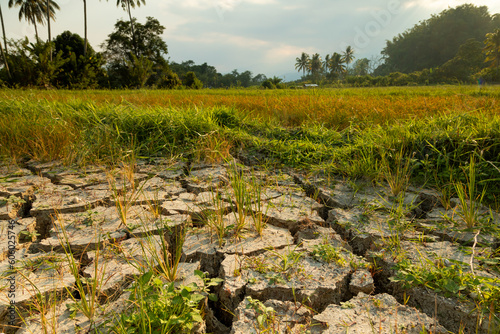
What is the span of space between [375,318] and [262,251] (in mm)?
681

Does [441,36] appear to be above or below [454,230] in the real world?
above

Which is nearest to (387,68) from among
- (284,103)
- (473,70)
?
Answer: (473,70)

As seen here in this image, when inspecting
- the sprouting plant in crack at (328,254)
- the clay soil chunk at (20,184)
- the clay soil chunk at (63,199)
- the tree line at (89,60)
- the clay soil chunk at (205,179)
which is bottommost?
the sprouting plant in crack at (328,254)

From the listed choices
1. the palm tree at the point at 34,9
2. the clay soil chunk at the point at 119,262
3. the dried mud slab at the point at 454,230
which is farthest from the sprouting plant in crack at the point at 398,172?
the palm tree at the point at 34,9

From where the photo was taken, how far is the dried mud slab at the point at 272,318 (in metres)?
1.27

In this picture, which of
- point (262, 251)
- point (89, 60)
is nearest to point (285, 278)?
point (262, 251)

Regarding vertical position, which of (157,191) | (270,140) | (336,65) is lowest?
(157,191)

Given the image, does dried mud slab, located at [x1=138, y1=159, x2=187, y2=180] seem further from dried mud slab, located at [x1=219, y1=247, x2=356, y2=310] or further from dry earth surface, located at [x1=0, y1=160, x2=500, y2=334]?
dried mud slab, located at [x1=219, y1=247, x2=356, y2=310]

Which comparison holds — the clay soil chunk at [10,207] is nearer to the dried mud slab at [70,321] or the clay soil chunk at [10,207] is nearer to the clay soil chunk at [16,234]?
the clay soil chunk at [16,234]

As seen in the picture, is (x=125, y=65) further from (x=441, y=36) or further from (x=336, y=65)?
(x=441, y=36)

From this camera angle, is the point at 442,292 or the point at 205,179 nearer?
the point at 442,292

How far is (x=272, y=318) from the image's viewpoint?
1.30m

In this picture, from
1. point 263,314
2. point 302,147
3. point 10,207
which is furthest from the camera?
point 302,147

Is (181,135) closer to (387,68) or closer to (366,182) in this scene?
(366,182)
